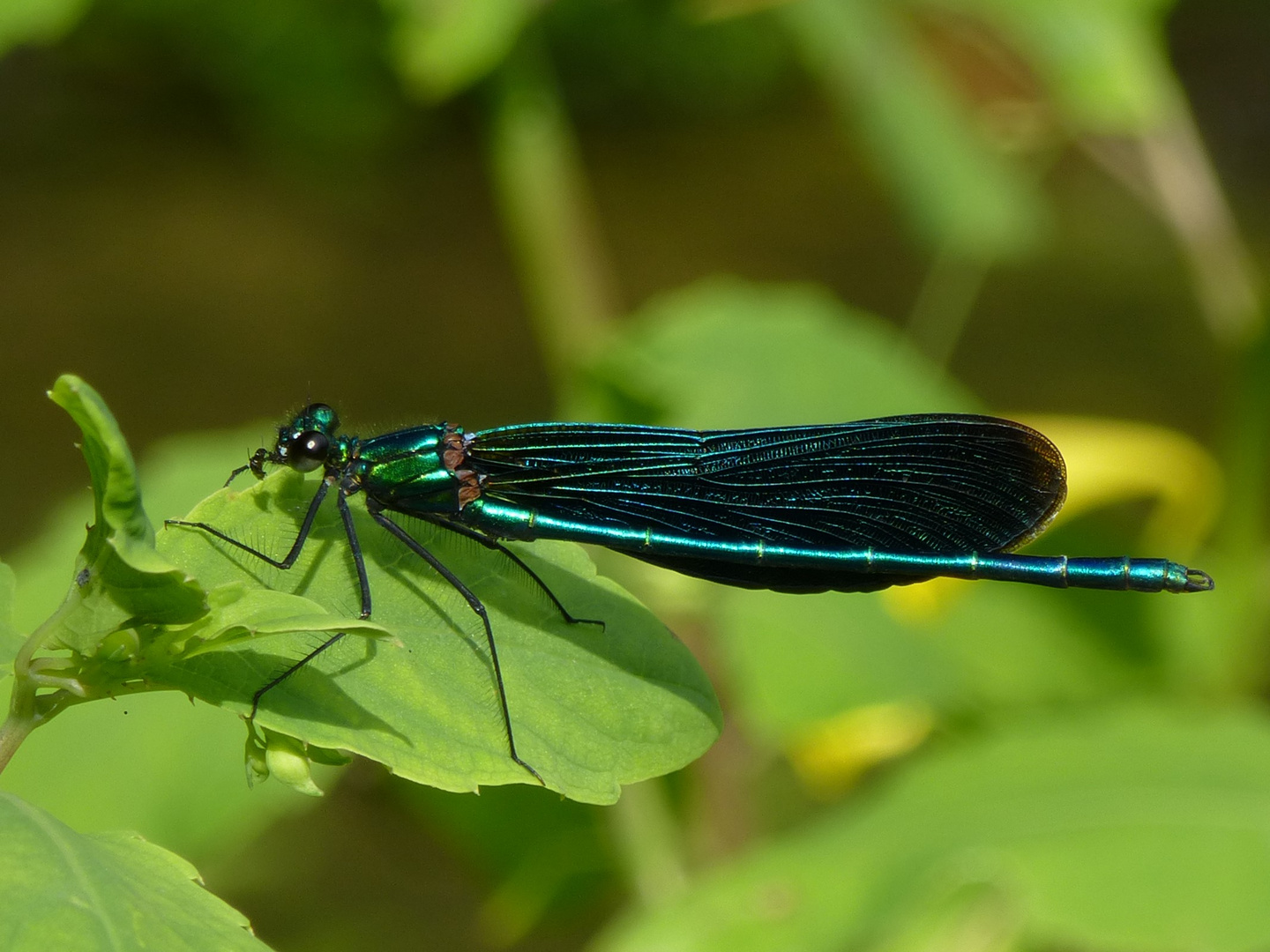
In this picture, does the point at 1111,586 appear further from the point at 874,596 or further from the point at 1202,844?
the point at 874,596

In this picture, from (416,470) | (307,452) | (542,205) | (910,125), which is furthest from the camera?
(910,125)

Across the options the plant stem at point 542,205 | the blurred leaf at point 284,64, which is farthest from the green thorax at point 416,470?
the blurred leaf at point 284,64

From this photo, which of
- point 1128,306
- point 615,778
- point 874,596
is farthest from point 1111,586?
point 1128,306

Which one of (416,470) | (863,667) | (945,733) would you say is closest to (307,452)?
(416,470)

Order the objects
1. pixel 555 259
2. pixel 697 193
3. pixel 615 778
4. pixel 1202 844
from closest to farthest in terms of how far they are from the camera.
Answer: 1. pixel 615 778
2. pixel 1202 844
3. pixel 555 259
4. pixel 697 193

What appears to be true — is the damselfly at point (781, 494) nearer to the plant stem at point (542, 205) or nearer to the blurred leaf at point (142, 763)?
the blurred leaf at point (142, 763)

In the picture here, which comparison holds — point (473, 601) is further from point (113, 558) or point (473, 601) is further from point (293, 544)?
point (113, 558)
